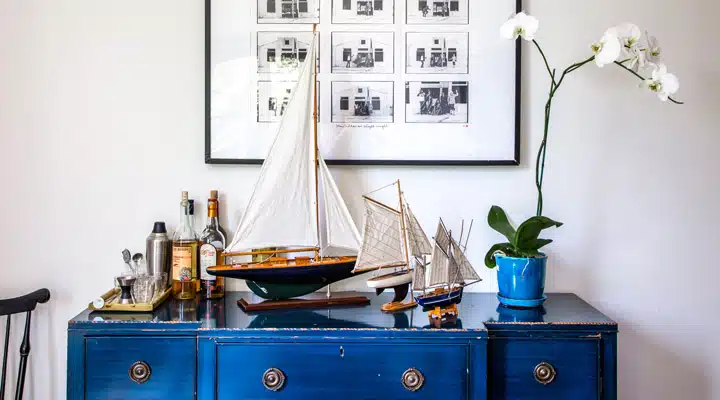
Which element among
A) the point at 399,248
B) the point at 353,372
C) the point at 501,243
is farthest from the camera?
the point at 501,243

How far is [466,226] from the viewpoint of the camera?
1989 millimetres

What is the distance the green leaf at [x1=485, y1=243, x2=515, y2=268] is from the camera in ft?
5.93

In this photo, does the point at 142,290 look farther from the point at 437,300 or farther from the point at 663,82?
the point at 663,82

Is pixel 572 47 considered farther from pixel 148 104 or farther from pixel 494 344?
pixel 148 104

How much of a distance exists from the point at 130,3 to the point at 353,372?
54.0 inches

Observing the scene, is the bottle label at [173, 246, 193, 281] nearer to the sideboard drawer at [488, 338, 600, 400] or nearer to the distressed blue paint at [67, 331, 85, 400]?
the distressed blue paint at [67, 331, 85, 400]

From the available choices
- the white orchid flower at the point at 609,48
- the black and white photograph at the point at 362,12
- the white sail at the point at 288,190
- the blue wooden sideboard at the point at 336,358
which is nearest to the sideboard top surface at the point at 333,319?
the blue wooden sideboard at the point at 336,358

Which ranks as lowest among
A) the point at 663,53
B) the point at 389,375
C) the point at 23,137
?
the point at 389,375

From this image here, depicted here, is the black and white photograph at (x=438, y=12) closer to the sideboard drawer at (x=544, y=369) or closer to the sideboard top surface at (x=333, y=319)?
the sideboard top surface at (x=333, y=319)

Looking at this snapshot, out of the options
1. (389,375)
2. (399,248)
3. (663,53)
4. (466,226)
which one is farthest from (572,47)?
(389,375)

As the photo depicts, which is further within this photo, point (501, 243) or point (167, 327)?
point (501, 243)

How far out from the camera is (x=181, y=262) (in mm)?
1842

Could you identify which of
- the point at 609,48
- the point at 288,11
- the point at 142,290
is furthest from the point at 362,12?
the point at 142,290

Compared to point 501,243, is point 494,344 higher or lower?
lower
